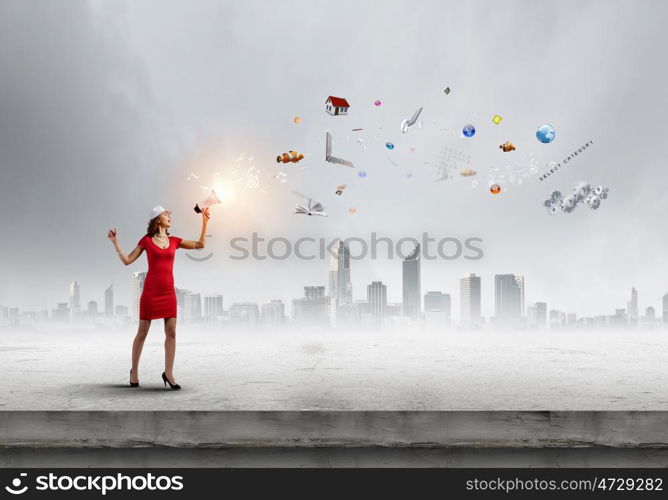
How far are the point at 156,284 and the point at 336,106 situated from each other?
21.3 ft

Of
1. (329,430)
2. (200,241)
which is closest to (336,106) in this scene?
(200,241)

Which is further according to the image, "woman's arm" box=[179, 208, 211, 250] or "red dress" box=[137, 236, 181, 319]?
"woman's arm" box=[179, 208, 211, 250]

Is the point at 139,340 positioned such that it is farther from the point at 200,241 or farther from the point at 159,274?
the point at 200,241

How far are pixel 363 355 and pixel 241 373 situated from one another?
3.94m

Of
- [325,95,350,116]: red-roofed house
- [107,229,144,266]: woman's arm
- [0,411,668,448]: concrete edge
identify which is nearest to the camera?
[0,411,668,448]: concrete edge

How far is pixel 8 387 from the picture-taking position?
7.68m

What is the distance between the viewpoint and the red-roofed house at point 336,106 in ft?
40.1

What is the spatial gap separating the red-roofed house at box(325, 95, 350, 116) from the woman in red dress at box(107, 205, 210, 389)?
5.66m

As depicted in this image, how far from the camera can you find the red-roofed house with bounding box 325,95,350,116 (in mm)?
12219

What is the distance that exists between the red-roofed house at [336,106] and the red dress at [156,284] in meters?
6.12

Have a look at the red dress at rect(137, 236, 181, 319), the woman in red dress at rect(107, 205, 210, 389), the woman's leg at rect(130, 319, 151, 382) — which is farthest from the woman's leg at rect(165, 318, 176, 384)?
the woman's leg at rect(130, 319, 151, 382)

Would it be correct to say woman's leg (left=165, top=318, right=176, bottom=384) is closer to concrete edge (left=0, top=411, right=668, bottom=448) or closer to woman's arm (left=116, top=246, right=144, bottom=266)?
woman's arm (left=116, top=246, right=144, bottom=266)
